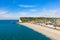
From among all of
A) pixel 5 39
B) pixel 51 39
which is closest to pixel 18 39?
pixel 5 39

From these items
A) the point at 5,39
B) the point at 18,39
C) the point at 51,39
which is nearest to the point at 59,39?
the point at 51,39

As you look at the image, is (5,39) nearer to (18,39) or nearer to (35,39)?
(18,39)

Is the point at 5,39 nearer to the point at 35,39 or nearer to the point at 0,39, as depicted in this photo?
the point at 0,39

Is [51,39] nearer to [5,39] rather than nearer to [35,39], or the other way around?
[35,39]

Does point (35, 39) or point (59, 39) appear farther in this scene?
point (35, 39)

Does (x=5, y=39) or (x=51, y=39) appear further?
(x=5, y=39)

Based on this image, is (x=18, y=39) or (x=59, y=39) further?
(x=18, y=39)

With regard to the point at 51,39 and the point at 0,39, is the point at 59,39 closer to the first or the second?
the point at 51,39
